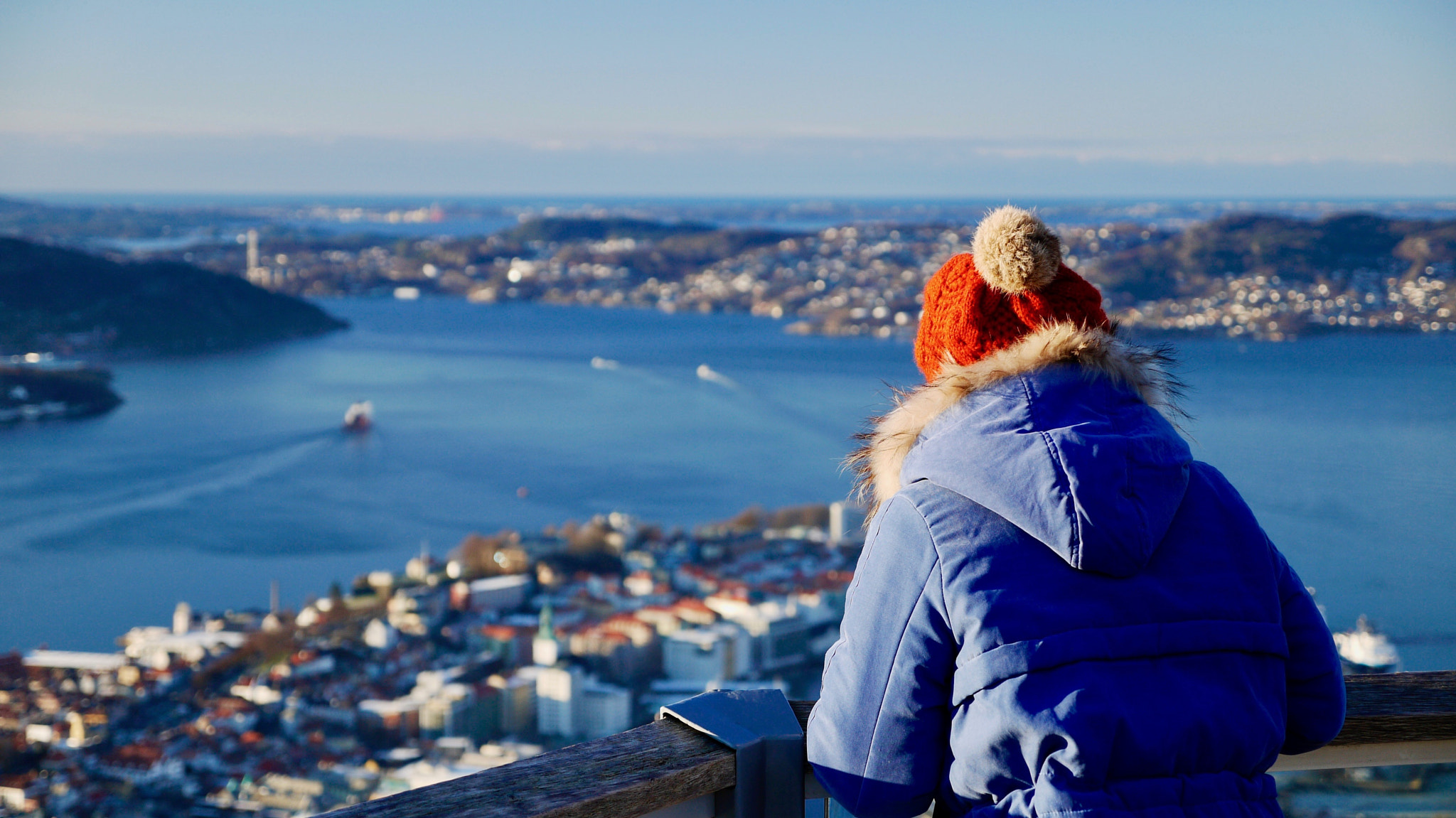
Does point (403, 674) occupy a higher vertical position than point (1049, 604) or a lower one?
lower

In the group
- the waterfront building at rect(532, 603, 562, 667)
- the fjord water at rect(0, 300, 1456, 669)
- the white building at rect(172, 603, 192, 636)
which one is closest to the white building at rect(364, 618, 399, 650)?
the waterfront building at rect(532, 603, 562, 667)

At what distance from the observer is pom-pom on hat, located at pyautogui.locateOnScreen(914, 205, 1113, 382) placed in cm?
71

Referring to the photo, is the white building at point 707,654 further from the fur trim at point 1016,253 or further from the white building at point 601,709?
the fur trim at point 1016,253

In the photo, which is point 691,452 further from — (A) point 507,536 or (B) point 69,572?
(B) point 69,572

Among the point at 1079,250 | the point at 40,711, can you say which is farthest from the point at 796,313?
the point at 40,711

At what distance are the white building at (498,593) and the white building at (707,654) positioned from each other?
11.3ft

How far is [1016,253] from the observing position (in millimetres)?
703

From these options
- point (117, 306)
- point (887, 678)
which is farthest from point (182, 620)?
point (117, 306)

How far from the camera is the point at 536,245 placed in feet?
168

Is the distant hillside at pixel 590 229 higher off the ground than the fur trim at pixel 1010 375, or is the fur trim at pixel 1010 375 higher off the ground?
the distant hillside at pixel 590 229

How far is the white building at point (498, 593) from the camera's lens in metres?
13.7

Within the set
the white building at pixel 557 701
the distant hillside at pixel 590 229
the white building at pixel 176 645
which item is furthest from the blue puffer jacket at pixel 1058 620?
the distant hillside at pixel 590 229

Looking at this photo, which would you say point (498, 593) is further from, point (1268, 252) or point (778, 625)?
point (1268, 252)

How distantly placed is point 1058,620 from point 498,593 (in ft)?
45.8
